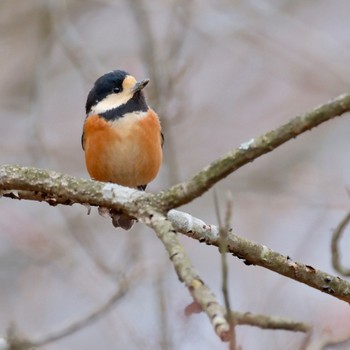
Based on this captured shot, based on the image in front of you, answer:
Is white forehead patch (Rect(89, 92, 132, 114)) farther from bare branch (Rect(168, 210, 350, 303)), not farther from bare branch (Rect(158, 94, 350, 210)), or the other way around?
bare branch (Rect(158, 94, 350, 210))

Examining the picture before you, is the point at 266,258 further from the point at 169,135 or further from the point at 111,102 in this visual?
the point at 169,135

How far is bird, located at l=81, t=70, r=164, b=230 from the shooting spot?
4152mm

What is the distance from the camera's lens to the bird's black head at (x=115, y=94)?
428 cm

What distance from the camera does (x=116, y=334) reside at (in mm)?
5148

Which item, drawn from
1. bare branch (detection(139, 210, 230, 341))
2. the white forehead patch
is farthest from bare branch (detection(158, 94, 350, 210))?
the white forehead patch

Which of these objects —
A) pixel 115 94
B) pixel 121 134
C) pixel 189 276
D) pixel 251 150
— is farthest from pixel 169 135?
pixel 189 276

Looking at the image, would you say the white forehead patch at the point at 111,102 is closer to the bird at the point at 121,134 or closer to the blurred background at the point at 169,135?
the bird at the point at 121,134

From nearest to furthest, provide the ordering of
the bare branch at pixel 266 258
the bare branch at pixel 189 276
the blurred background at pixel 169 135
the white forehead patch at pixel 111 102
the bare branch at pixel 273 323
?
the bare branch at pixel 189 276 → the bare branch at pixel 266 258 → the bare branch at pixel 273 323 → the white forehead patch at pixel 111 102 → the blurred background at pixel 169 135

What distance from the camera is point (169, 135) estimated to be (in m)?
5.64

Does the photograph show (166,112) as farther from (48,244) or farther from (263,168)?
(263,168)

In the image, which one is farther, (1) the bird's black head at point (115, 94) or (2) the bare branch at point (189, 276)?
(1) the bird's black head at point (115, 94)

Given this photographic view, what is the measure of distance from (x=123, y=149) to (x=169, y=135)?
151 centimetres

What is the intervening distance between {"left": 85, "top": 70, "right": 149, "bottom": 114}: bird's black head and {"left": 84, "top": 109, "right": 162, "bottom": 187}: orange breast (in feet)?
0.26

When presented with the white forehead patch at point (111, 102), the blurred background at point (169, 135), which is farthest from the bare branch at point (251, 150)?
the blurred background at point (169, 135)
